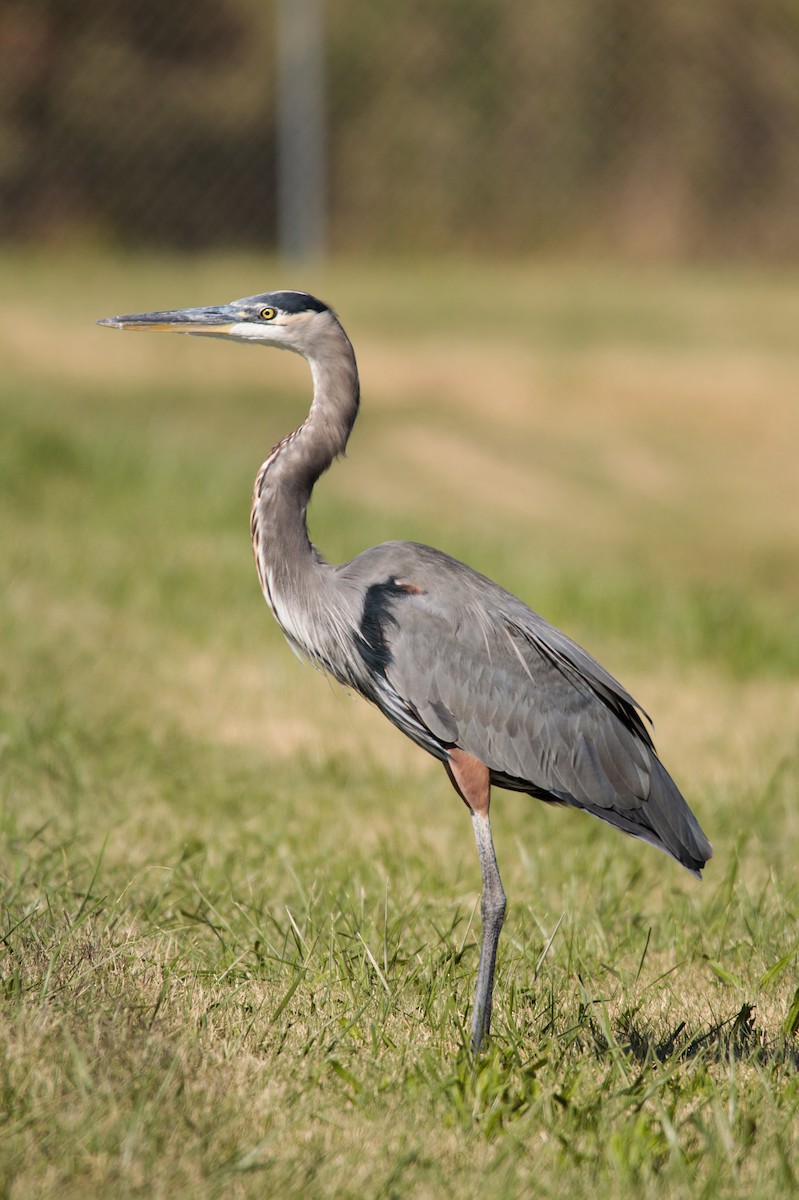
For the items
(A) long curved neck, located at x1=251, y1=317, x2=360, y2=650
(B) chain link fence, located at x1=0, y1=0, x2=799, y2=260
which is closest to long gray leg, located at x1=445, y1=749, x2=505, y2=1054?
(A) long curved neck, located at x1=251, y1=317, x2=360, y2=650

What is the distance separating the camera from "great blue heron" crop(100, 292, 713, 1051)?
407 centimetres

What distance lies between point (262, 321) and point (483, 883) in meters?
1.63

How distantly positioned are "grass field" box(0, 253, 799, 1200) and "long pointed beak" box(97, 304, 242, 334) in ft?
4.98

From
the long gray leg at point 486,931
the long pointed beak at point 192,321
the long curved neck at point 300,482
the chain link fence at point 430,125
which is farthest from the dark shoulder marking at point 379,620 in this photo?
Answer: the chain link fence at point 430,125

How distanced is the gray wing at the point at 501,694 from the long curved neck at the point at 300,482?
19 cm

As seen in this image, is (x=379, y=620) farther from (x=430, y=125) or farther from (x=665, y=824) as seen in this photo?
(x=430, y=125)

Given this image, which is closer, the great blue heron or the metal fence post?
the great blue heron

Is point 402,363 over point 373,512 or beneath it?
over

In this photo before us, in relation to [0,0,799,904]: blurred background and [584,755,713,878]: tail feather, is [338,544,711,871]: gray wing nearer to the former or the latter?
[584,755,713,878]: tail feather

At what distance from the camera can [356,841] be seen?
17.4 feet

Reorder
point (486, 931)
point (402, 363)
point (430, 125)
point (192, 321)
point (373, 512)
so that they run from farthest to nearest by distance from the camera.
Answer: point (430, 125), point (402, 363), point (373, 512), point (192, 321), point (486, 931)

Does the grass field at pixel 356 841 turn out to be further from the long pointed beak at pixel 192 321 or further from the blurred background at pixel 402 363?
the long pointed beak at pixel 192 321

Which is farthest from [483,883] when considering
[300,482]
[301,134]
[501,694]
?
[301,134]

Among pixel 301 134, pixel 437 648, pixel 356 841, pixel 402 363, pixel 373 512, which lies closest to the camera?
pixel 437 648
